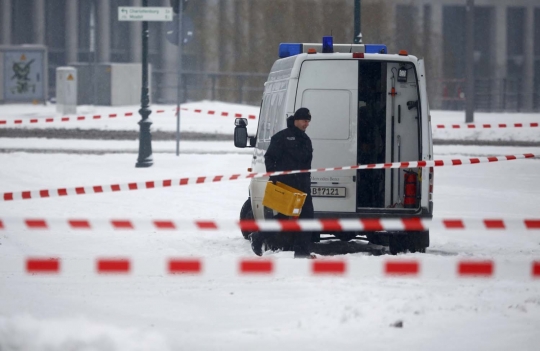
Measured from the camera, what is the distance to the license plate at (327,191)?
10008 mm

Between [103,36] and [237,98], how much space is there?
10.9m

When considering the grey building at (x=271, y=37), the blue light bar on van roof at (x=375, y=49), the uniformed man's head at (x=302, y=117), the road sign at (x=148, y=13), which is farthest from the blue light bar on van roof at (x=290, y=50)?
the grey building at (x=271, y=37)

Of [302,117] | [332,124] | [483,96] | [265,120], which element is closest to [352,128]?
[332,124]

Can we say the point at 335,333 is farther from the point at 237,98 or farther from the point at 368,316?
the point at 237,98

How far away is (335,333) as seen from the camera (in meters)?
6.43

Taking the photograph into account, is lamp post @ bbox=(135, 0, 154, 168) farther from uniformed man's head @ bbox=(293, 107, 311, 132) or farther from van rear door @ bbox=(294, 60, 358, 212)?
uniformed man's head @ bbox=(293, 107, 311, 132)

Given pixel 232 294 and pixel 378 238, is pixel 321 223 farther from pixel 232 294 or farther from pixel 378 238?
pixel 378 238

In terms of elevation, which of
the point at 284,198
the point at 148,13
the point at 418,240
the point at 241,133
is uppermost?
the point at 148,13

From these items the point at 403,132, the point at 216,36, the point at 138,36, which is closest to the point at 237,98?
the point at 216,36

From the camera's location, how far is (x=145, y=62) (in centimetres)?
1841

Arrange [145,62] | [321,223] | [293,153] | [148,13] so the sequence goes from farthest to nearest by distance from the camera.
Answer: [145,62]
[148,13]
[293,153]
[321,223]

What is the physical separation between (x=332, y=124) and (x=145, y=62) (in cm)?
908

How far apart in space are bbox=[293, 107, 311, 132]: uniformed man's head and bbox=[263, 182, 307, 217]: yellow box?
0.61 m

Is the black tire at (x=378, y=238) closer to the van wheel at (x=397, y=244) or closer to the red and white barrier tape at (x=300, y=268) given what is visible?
the van wheel at (x=397, y=244)
